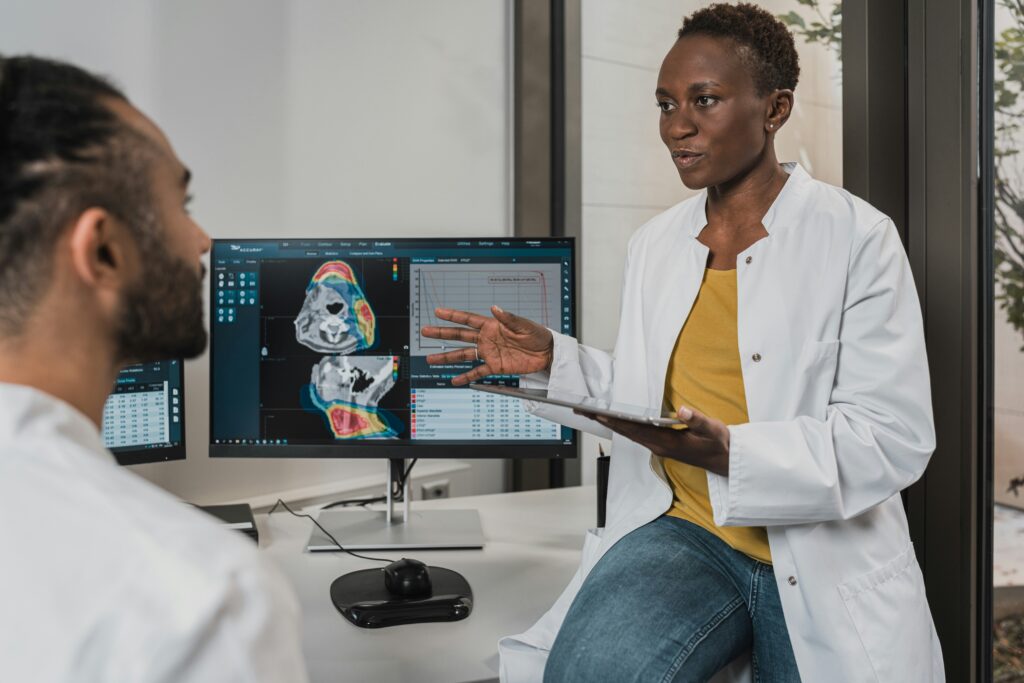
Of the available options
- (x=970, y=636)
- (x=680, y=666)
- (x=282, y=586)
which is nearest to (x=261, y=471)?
(x=680, y=666)

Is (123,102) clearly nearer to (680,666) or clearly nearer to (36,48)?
(680,666)

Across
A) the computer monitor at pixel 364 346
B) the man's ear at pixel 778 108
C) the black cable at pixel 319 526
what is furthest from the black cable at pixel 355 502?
the man's ear at pixel 778 108

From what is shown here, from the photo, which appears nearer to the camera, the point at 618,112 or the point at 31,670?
the point at 31,670

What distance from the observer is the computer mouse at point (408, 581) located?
4.17 feet

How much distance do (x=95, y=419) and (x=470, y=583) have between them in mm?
874

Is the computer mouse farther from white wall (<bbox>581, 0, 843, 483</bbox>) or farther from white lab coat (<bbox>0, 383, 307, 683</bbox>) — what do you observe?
white wall (<bbox>581, 0, 843, 483</bbox>)

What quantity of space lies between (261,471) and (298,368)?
0.41 m

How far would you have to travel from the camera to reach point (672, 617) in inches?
42.8

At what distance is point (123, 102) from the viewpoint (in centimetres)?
61

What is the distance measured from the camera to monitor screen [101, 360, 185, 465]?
1.44 meters

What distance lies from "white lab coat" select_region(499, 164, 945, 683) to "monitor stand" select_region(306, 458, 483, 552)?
0.35 metres

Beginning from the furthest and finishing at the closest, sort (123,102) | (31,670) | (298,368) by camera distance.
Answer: (298,368) < (123,102) < (31,670)

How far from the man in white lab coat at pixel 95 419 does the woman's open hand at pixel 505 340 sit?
2.32ft

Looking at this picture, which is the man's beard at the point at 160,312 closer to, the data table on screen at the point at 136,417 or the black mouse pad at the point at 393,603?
the black mouse pad at the point at 393,603
